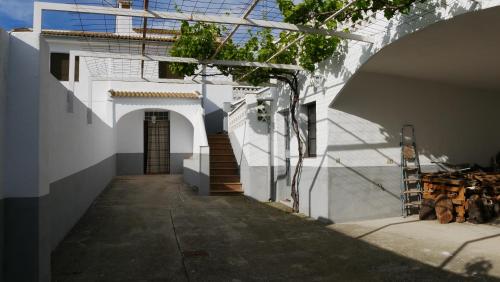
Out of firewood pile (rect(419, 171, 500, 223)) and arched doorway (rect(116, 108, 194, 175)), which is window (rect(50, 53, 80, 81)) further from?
firewood pile (rect(419, 171, 500, 223))

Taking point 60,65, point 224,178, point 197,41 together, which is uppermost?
point 60,65

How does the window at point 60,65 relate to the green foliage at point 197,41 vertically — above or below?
above

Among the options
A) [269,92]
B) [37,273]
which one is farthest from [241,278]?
[269,92]

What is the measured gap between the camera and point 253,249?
5.77 metres

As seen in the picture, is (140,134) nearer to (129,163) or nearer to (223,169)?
Result: (129,163)

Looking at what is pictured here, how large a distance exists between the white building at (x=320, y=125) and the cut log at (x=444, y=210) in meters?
0.85

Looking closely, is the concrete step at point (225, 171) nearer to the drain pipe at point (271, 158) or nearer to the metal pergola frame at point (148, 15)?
the drain pipe at point (271, 158)

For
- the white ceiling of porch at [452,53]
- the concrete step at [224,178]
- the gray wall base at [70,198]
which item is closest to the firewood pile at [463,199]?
the white ceiling of porch at [452,53]

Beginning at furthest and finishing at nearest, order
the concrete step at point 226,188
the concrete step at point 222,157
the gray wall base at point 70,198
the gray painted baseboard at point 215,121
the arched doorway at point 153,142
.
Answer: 1. the gray painted baseboard at point 215,121
2. the arched doorway at point 153,142
3. the concrete step at point 222,157
4. the concrete step at point 226,188
5. the gray wall base at point 70,198

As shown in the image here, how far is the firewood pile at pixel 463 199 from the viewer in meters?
7.22

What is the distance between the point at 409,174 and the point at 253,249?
4181 mm

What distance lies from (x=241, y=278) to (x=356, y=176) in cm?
400

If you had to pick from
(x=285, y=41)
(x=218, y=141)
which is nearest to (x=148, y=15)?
(x=285, y=41)

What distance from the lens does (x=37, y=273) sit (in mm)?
3645
